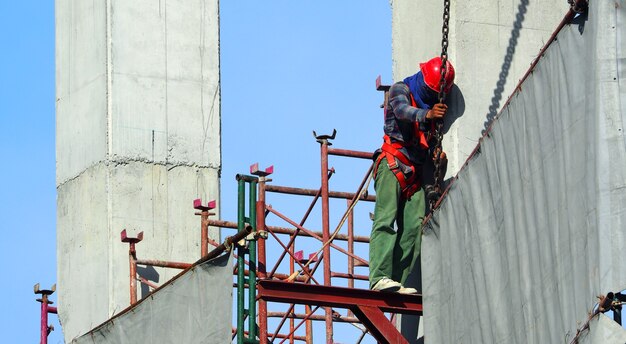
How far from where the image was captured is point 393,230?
1803 centimetres

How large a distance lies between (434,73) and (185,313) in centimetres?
372

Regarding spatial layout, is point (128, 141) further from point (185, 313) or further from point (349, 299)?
point (349, 299)

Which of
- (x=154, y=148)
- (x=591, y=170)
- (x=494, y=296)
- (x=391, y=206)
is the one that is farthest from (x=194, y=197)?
(x=591, y=170)

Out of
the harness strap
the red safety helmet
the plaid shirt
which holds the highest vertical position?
the red safety helmet

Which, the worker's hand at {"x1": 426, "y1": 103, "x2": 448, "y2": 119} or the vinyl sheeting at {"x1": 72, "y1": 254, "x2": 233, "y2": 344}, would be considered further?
the vinyl sheeting at {"x1": 72, "y1": 254, "x2": 233, "y2": 344}

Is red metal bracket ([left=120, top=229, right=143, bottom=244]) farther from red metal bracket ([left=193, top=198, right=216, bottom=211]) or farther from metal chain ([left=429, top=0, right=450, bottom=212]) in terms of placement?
metal chain ([left=429, top=0, right=450, bottom=212])

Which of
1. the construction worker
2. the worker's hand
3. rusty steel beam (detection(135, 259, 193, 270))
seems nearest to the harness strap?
the construction worker

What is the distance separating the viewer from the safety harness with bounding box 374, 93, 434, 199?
1812cm

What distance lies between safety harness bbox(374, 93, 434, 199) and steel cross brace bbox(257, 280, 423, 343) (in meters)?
0.93

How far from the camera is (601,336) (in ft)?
46.0

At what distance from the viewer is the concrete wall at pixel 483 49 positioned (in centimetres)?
1816

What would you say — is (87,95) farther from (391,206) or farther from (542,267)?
(542,267)

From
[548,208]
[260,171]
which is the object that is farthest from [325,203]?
[548,208]

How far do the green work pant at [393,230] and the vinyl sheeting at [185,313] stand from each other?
2004mm
